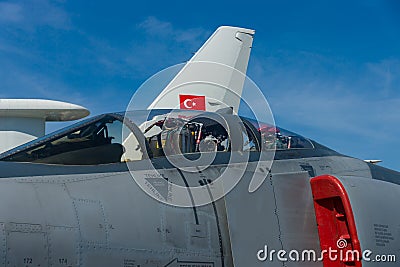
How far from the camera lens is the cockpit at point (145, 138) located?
5578mm

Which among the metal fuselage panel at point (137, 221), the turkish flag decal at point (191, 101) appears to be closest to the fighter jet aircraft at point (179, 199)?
the metal fuselage panel at point (137, 221)

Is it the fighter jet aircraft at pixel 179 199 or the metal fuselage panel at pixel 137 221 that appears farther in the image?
the fighter jet aircraft at pixel 179 199

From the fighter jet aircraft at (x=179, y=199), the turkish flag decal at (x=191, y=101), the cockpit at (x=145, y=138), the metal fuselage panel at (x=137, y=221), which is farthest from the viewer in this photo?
the turkish flag decal at (x=191, y=101)

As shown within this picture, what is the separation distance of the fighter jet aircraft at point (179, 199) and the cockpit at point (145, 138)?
1 centimetres

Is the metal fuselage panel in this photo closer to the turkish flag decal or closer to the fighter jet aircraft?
the fighter jet aircraft

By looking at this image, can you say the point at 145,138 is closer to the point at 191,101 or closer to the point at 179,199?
the point at 179,199

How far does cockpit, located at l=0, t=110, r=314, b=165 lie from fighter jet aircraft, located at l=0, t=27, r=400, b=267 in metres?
0.01

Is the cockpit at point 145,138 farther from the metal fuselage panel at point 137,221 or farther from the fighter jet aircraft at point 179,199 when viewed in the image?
the metal fuselage panel at point 137,221

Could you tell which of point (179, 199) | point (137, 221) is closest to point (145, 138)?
point (179, 199)

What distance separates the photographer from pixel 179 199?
5453 millimetres

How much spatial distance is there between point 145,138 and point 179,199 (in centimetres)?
84

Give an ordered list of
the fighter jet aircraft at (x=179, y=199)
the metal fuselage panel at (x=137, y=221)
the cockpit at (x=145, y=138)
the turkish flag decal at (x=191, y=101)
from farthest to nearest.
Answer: the turkish flag decal at (x=191, y=101)
the cockpit at (x=145, y=138)
the fighter jet aircraft at (x=179, y=199)
the metal fuselage panel at (x=137, y=221)

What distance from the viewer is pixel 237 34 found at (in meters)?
26.3

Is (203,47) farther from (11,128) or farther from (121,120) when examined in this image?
(121,120)
